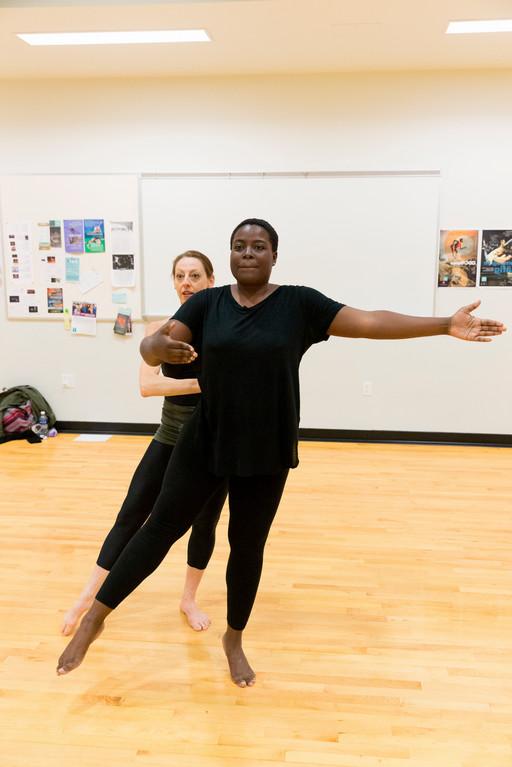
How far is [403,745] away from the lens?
1666mm

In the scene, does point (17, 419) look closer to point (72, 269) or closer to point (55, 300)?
point (55, 300)

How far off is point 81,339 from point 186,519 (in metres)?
3.61

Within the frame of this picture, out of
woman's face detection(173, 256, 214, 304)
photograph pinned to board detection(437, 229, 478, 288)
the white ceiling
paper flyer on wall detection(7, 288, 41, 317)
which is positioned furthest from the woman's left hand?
paper flyer on wall detection(7, 288, 41, 317)

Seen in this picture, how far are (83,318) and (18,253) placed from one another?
75 cm

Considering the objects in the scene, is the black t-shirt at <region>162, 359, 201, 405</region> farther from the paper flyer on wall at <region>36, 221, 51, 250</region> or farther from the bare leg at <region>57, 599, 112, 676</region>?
the paper flyer on wall at <region>36, 221, 51, 250</region>

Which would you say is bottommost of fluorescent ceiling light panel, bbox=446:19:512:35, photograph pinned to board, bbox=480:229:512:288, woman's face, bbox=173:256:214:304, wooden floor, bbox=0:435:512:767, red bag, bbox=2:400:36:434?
wooden floor, bbox=0:435:512:767

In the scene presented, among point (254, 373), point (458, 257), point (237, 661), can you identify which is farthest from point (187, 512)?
point (458, 257)

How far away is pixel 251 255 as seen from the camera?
1.67 metres

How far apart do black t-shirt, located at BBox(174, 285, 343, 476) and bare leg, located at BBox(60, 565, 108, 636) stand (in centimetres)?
81

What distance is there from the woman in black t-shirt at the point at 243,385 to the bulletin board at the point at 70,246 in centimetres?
338

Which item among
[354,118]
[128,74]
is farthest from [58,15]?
[354,118]

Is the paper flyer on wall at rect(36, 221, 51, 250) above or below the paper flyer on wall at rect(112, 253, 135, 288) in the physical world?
above

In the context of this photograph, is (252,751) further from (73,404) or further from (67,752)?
(73,404)

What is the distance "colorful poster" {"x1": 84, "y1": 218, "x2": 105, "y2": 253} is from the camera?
4891 mm
